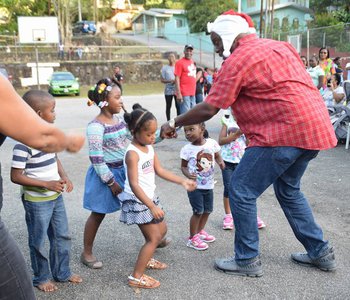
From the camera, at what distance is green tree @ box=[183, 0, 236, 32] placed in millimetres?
41031

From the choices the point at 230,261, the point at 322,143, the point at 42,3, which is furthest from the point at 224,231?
the point at 42,3

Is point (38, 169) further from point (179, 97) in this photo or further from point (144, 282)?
point (179, 97)

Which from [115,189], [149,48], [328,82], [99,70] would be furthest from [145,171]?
[149,48]

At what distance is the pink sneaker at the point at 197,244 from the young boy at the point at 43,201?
1.09 m

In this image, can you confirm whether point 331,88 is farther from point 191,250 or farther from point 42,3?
point 42,3

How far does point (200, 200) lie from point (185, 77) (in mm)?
6117

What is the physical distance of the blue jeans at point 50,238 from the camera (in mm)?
3102

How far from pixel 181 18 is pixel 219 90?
53059 millimetres

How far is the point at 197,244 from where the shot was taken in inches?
157

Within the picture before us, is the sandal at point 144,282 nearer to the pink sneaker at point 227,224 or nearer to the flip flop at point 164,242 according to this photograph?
the flip flop at point 164,242

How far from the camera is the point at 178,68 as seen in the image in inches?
380

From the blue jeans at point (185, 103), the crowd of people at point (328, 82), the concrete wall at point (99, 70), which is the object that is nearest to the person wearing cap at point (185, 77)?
the blue jeans at point (185, 103)

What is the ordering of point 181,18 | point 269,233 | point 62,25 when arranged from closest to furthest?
point 269,233 → point 62,25 → point 181,18

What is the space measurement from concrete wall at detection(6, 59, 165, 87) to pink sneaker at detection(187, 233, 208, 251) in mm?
26163
